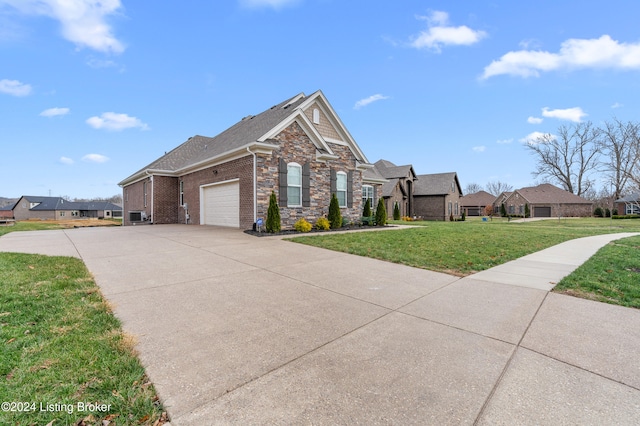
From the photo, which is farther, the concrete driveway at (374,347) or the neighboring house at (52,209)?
the neighboring house at (52,209)

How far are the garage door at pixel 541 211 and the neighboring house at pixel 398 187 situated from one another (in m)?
28.0

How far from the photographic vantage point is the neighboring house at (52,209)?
67.9 meters

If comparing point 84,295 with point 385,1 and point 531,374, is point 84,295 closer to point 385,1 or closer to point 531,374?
point 531,374

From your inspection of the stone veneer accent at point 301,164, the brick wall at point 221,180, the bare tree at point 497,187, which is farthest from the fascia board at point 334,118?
the bare tree at point 497,187

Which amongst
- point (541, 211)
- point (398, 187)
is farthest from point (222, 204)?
point (541, 211)

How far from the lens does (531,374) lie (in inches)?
95.4

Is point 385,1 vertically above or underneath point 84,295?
above

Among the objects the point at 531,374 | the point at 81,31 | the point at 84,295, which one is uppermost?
→ the point at 81,31

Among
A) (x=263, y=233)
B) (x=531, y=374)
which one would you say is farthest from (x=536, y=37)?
(x=531, y=374)

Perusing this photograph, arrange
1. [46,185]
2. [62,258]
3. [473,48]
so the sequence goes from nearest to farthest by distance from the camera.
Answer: [62,258], [473,48], [46,185]

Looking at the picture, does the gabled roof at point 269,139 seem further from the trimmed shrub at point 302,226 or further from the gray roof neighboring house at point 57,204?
the gray roof neighboring house at point 57,204

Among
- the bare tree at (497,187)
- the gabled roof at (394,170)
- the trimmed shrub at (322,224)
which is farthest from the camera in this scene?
the bare tree at (497,187)

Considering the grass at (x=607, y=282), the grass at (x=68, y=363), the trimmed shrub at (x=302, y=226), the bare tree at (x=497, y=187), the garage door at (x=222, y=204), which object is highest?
the bare tree at (x=497, y=187)

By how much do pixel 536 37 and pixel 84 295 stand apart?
63.1 feet
